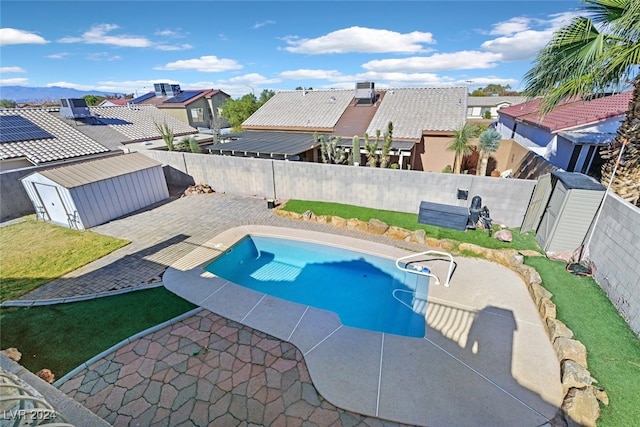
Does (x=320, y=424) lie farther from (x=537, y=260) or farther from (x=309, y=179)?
(x=309, y=179)

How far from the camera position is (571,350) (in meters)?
6.11

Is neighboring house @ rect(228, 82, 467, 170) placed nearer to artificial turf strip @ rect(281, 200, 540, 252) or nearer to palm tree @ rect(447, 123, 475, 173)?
palm tree @ rect(447, 123, 475, 173)

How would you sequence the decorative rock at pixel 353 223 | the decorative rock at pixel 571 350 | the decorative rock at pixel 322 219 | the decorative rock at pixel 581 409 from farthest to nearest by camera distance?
the decorative rock at pixel 322 219, the decorative rock at pixel 353 223, the decorative rock at pixel 571 350, the decorative rock at pixel 581 409

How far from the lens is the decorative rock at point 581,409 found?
16.2 ft

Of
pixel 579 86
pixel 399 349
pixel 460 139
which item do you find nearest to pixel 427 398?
pixel 399 349

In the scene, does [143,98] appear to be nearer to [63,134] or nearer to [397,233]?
[63,134]

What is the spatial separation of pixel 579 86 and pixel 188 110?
40.3 meters

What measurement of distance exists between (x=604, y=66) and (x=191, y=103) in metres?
41.0

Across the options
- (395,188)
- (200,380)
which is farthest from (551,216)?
(200,380)

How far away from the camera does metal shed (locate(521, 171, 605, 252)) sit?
8.87 metres

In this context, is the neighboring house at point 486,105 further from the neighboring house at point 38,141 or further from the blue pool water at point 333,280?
the neighboring house at point 38,141

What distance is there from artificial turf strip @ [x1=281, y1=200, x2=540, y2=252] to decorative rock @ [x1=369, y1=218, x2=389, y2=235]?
23.2 inches

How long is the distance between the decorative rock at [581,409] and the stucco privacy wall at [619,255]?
9.56 ft

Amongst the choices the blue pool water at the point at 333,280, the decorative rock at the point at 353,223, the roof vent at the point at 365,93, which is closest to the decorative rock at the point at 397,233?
the decorative rock at the point at 353,223
